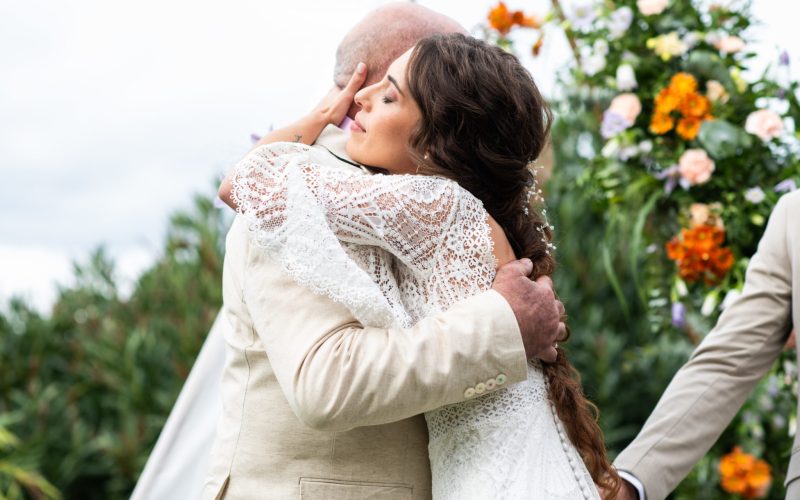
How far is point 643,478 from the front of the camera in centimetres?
247

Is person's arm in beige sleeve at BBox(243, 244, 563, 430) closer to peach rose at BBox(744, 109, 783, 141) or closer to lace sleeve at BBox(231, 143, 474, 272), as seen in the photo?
lace sleeve at BBox(231, 143, 474, 272)

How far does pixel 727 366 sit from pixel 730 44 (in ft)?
5.62

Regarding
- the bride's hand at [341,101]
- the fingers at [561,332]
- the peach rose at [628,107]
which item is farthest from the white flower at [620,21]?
the fingers at [561,332]

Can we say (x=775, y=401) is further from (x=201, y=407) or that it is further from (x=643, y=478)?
(x=201, y=407)

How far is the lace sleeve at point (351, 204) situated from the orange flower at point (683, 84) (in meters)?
2.17

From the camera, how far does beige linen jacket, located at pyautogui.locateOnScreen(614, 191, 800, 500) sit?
252 cm

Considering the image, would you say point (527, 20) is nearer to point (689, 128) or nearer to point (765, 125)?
point (689, 128)

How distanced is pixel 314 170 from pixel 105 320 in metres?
4.25

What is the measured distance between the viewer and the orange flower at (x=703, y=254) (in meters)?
3.54

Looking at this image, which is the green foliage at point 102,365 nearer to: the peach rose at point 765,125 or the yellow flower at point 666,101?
the yellow flower at point 666,101

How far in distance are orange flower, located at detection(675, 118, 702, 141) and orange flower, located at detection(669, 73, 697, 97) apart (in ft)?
0.36

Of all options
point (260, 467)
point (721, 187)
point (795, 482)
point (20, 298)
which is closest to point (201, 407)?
point (260, 467)

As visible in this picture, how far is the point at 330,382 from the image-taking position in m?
1.65

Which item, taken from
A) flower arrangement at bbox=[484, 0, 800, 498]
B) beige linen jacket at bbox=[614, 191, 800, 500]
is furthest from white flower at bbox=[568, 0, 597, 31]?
beige linen jacket at bbox=[614, 191, 800, 500]
